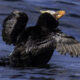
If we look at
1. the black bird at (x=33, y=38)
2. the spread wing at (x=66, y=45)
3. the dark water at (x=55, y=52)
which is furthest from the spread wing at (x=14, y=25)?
the spread wing at (x=66, y=45)

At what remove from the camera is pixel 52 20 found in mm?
9461

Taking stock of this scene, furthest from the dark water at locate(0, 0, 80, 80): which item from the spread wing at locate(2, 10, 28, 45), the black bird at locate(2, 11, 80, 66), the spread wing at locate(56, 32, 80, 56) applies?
the spread wing at locate(2, 10, 28, 45)

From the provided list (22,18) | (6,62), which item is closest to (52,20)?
(22,18)

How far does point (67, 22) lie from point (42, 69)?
4870 millimetres

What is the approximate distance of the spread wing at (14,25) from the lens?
31.5 ft

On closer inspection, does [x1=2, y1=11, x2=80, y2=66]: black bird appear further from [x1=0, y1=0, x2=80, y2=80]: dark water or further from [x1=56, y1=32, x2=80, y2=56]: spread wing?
[x1=0, y1=0, x2=80, y2=80]: dark water

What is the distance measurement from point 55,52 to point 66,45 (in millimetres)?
2587

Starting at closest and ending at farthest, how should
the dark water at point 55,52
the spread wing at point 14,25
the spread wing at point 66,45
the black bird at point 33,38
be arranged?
the spread wing at point 66,45 → the dark water at point 55,52 → the black bird at point 33,38 → the spread wing at point 14,25

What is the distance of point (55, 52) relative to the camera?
11336 mm

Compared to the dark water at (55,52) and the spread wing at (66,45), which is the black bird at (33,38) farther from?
the dark water at (55,52)

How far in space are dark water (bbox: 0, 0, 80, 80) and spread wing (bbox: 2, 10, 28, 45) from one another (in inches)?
26.0

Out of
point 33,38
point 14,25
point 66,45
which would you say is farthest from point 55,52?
point 66,45

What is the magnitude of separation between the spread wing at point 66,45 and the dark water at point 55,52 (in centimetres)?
48

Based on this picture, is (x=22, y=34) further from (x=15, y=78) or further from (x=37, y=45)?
(x=15, y=78)
